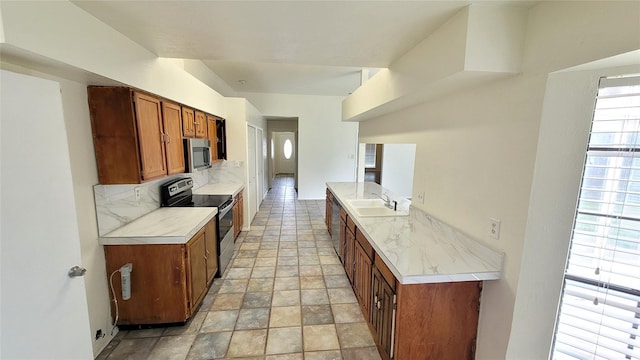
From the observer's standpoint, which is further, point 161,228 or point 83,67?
point 161,228

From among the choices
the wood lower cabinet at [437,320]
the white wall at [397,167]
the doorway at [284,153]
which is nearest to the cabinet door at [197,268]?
the wood lower cabinet at [437,320]

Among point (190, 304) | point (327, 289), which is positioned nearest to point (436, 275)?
point (327, 289)

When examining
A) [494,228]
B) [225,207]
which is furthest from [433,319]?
[225,207]

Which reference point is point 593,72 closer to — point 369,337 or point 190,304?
point 369,337

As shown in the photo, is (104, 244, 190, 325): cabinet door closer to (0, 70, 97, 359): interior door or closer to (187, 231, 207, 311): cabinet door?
(187, 231, 207, 311): cabinet door

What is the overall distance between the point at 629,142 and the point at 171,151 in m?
3.28

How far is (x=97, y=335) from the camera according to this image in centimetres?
194

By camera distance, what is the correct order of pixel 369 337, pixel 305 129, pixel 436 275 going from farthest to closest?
pixel 305 129 → pixel 369 337 → pixel 436 275

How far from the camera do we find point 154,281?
2131mm

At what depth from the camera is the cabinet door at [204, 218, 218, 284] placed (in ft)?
8.82

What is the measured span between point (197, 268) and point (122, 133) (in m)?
1.36

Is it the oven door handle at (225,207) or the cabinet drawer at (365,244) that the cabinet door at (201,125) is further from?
the cabinet drawer at (365,244)

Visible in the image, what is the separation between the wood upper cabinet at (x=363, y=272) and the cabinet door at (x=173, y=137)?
2.06 metres

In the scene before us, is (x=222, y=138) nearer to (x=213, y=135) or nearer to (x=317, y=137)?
(x=213, y=135)
